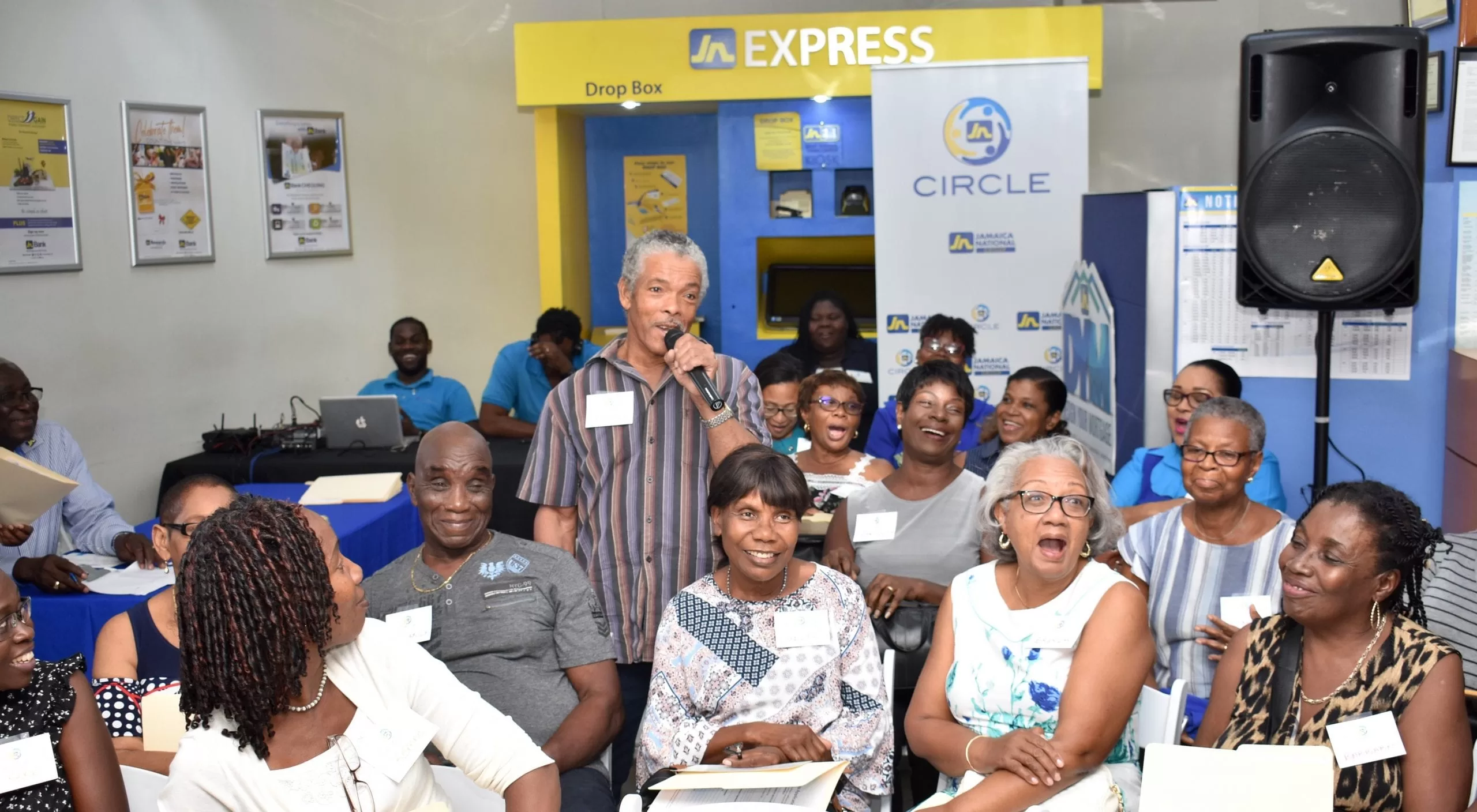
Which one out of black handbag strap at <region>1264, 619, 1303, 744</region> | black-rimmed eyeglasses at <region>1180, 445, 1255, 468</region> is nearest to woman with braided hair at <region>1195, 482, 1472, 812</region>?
black handbag strap at <region>1264, 619, 1303, 744</region>

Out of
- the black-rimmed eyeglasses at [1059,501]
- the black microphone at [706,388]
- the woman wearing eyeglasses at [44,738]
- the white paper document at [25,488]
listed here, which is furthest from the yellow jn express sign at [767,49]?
the woman wearing eyeglasses at [44,738]

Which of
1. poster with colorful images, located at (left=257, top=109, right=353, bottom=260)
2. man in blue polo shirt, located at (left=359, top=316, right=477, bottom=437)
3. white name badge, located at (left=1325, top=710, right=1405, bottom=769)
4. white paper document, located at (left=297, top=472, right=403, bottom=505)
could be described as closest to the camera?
white name badge, located at (left=1325, top=710, right=1405, bottom=769)

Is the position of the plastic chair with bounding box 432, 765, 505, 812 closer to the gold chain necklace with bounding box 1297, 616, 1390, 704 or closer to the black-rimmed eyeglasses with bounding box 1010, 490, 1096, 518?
the black-rimmed eyeglasses with bounding box 1010, 490, 1096, 518

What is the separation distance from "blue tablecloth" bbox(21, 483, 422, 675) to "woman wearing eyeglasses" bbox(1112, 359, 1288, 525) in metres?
2.36

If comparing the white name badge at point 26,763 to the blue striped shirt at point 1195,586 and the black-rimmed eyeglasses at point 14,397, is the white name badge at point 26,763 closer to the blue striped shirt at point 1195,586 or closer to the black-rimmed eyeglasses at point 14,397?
the blue striped shirt at point 1195,586

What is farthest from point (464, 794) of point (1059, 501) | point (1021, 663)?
point (1059, 501)

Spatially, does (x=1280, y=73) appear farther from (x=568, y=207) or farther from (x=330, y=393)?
(x=330, y=393)

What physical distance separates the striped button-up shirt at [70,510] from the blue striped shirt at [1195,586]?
3.20 m

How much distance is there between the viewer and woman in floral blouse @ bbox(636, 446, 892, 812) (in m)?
2.36

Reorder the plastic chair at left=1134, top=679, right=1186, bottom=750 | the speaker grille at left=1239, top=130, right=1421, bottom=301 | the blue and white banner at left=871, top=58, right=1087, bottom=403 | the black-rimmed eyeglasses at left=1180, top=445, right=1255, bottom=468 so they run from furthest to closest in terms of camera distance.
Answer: the blue and white banner at left=871, top=58, right=1087, bottom=403 < the speaker grille at left=1239, top=130, right=1421, bottom=301 < the black-rimmed eyeglasses at left=1180, top=445, right=1255, bottom=468 < the plastic chair at left=1134, top=679, right=1186, bottom=750

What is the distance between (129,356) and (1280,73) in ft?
17.1

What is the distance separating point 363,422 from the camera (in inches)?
220

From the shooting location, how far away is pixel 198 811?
161 centimetres

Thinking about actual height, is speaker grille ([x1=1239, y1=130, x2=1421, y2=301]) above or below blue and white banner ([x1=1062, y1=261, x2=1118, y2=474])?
above
